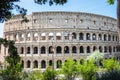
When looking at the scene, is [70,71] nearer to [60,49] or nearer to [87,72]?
[87,72]

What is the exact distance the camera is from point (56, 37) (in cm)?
4709

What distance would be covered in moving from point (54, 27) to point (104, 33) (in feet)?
32.4

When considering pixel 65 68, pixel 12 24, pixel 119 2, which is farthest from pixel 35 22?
pixel 119 2

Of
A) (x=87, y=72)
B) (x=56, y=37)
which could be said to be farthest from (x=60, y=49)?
(x=87, y=72)

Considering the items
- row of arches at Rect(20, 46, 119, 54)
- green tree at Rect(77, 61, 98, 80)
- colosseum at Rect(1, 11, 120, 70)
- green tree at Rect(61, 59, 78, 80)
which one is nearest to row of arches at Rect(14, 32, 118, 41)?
colosseum at Rect(1, 11, 120, 70)

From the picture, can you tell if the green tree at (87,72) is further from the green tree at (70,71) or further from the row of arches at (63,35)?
the row of arches at (63,35)

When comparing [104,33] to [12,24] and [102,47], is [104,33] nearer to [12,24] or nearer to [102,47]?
[102,47]

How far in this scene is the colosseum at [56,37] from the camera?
4700 cm

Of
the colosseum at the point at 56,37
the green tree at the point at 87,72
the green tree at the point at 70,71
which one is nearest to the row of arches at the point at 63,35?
the colosseum at the point at 56,37

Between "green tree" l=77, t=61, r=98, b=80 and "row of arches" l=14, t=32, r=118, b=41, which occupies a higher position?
"row of arches" l=14, t=32, r=118, b=41

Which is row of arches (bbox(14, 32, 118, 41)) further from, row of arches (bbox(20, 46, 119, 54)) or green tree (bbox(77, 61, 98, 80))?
green tree (bbox(77, 61, 98, 80))

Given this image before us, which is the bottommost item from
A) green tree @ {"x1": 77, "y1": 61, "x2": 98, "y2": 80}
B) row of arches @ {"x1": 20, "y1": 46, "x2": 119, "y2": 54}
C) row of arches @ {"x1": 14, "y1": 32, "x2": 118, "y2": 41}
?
row of arches @ {"x1": 20, "y1": 46, "x2": 119, "y2": 54}

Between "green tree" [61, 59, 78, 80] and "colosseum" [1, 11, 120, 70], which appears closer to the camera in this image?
"green tree" [61, 59, 78, 80]

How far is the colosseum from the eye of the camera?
154 ft
